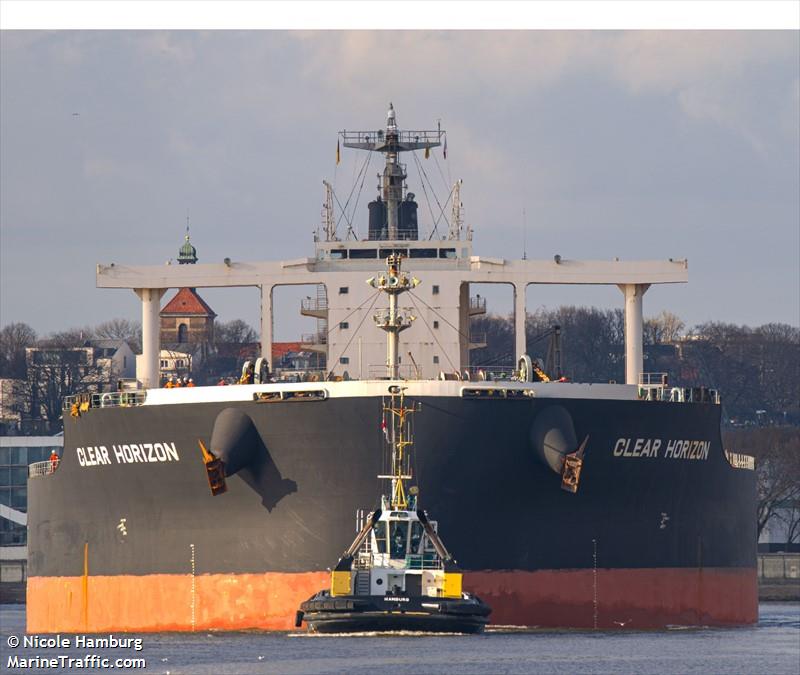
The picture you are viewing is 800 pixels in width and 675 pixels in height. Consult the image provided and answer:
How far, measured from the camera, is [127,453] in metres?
49.3

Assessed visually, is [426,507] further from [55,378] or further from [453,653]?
[55,378]

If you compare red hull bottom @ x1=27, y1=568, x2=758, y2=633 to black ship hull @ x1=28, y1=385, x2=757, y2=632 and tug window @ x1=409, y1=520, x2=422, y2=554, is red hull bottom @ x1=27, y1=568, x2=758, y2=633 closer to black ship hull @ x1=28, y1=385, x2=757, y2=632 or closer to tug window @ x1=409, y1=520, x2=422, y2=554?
black ship hull @ x1=28, y1=385, x2=757, y2=632

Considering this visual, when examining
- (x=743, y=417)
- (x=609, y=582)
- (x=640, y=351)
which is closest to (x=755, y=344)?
(x=743, y=417)

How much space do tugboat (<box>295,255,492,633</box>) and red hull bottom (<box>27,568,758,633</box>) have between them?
6.13 ft

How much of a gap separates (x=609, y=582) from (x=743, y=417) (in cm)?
8655

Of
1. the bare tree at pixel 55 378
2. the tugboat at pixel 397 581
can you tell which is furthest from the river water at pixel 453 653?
the bare tree at pixel 55 378

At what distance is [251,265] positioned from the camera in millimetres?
56656

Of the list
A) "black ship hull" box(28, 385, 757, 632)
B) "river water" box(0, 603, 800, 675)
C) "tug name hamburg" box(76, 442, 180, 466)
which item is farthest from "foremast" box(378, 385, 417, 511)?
"tug name hamburg" box(76, 442, 180, 466)

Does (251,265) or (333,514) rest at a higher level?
(251,265)

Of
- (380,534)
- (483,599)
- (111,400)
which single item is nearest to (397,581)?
(380,534)

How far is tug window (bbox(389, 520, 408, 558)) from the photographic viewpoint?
43.2 meters

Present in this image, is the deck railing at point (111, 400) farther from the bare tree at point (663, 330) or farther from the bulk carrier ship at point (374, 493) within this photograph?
the bare tree at point (663, 330)

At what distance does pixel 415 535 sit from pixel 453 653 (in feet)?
14.3

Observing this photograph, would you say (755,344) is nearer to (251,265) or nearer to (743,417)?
(743,417)
